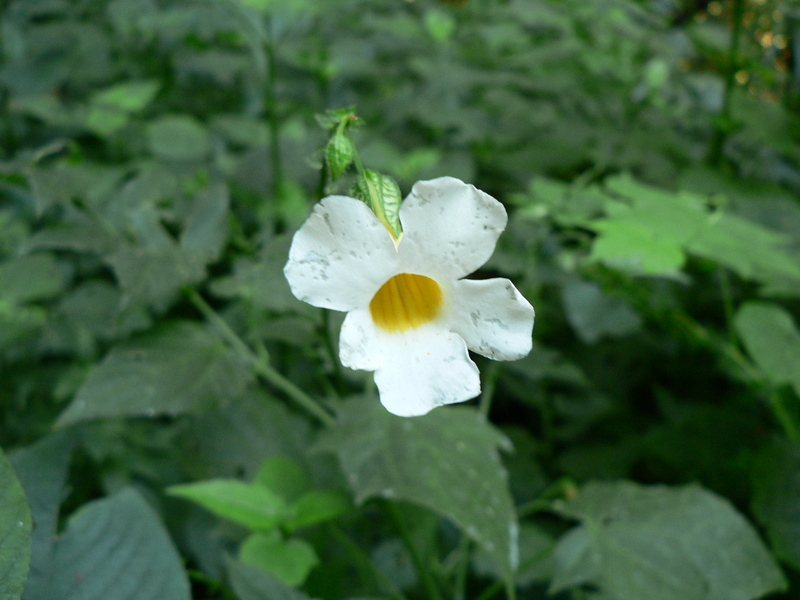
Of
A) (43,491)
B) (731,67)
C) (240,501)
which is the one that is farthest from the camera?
(731,67)

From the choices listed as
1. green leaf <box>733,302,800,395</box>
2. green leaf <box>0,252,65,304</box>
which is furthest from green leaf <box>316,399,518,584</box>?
green leaf <box>0,252,65,304</box>

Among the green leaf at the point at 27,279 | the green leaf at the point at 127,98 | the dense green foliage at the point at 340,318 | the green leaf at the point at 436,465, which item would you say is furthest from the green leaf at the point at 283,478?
the green leaf at the point at 127,98

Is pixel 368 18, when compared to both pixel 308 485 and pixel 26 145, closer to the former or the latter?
pixel 26 145

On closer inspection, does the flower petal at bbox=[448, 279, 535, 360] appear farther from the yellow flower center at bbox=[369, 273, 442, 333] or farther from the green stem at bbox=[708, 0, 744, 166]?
the green stem at bbox=[708, 0, 744, 166]

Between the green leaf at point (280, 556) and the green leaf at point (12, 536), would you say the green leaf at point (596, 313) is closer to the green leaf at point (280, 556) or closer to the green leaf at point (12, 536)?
the green leaf at point (280, 556)

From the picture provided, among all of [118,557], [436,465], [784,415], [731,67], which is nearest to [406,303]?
[436,465]

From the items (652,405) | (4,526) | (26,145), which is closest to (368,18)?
(26,145)

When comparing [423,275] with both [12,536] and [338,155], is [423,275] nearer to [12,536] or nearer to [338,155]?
[338,155]
